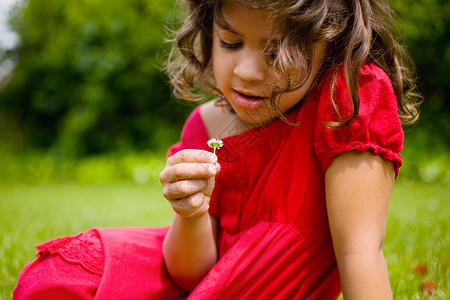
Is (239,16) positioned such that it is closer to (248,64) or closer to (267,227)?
(248,64)

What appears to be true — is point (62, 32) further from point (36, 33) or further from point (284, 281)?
point (284, 281)

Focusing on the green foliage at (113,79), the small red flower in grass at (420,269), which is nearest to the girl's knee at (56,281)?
the small red flower in grass at (420,269)

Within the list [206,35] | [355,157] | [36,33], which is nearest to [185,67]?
[206,35]

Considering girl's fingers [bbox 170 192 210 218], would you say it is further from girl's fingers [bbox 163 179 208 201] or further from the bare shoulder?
the bare shoulder

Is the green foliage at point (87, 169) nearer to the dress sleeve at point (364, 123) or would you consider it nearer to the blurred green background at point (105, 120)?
the blurred green background at point (105, 120)

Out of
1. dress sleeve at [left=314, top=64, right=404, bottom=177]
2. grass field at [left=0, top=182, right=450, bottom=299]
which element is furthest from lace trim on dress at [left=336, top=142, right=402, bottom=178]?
grass field at [left=0, top=182, right=450, bottom=299]

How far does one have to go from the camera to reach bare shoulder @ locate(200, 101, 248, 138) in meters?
1.35

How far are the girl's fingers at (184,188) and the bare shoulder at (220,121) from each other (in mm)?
325

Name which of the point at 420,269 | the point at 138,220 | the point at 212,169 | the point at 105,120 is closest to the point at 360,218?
the point at 212,169

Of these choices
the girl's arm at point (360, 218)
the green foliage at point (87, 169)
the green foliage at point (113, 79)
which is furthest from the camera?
the green foliage at point (113, 79)

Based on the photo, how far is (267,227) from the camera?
1184mm

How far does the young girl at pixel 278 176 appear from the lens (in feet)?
3.42

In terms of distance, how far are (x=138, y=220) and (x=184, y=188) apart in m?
2.33

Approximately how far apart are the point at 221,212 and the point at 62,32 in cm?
725
